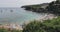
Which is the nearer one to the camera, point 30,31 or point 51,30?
point 30,31

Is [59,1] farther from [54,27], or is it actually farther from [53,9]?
[54,27]

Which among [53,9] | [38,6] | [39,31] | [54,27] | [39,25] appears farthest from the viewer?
[38,6]

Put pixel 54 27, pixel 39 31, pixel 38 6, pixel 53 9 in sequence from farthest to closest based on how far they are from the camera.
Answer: pixel 38 6
pixel 53 9
pixel 54 27
pixel 39 31

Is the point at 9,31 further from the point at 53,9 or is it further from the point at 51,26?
the point at 53,9

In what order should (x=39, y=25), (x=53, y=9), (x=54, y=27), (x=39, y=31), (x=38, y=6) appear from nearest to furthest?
(x=39, y=31) < (x=39, y=25) < (x=54, y=27) < (x=53, y=9) < (x=38, y=6)

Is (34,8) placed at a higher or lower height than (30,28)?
lower

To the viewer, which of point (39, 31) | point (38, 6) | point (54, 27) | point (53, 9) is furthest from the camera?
point (38, 6)

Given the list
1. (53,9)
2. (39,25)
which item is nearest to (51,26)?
(39,25)

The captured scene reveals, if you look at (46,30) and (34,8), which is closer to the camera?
(46,30)

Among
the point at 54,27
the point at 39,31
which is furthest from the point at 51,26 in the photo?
the point at 39,31
